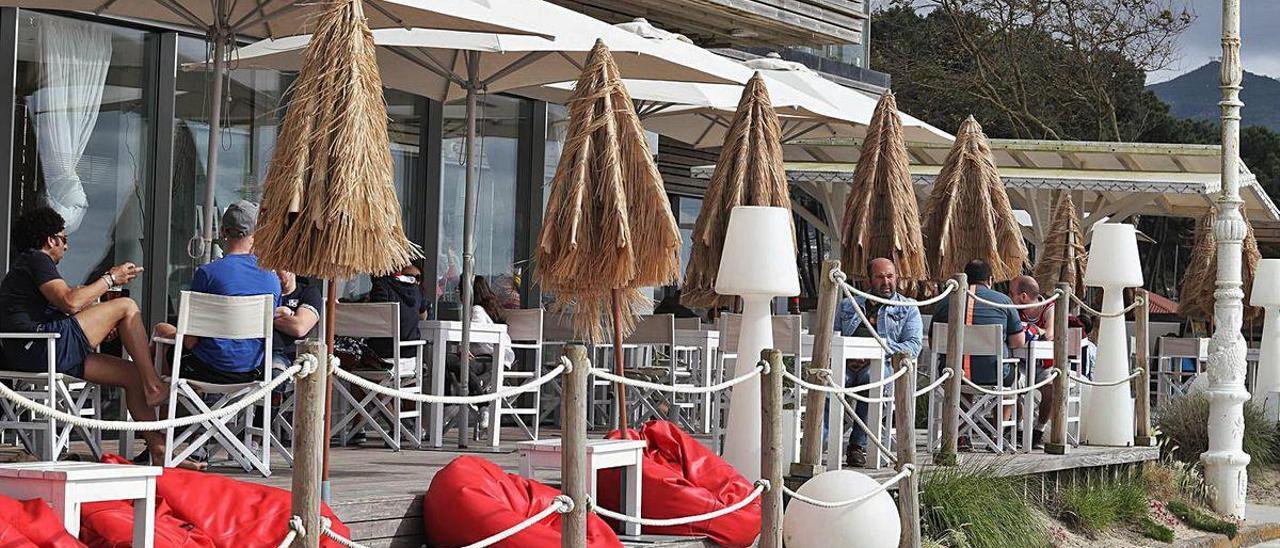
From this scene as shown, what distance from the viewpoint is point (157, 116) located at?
11.1m

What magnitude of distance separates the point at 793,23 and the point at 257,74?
8.34m

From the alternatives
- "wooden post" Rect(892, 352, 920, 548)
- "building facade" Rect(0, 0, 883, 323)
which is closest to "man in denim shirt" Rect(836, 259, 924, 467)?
"wooden post" Rect(892, 352, 920, 548)

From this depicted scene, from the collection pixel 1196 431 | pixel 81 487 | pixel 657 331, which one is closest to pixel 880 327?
pixel 657 331

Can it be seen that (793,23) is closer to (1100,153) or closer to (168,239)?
(1100,153)

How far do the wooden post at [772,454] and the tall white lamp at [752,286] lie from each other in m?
1.08

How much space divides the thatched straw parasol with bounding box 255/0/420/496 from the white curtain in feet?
14.6

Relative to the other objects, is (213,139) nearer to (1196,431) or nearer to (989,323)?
(989,323)

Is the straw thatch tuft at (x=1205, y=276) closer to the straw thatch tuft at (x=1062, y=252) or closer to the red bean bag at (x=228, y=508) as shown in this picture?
the straw thatch tuft at (x=1062, y=252)

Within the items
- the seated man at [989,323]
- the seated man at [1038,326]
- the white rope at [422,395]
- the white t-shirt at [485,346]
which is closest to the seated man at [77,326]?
the white rope at [422,395]

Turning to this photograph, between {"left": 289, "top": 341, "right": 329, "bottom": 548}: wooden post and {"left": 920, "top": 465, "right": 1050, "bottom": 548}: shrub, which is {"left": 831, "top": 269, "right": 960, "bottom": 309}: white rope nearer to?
{"left": 920, "top": 465, "right": 1050, "bottom": 548}: shrub

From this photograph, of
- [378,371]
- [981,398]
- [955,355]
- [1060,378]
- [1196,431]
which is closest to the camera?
[378,371]

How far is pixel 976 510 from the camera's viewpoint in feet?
30.0

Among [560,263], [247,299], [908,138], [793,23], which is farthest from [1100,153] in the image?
[247,299]

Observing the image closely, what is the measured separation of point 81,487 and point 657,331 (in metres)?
7.10
